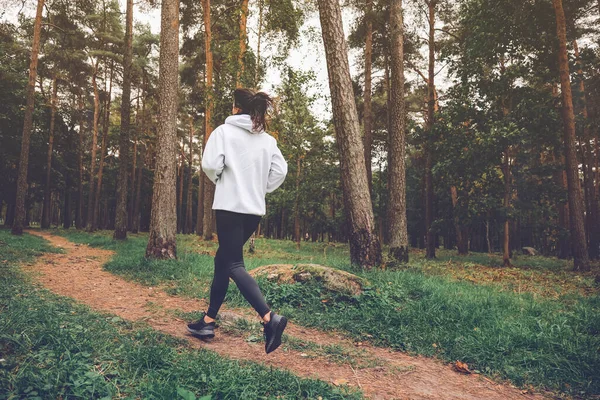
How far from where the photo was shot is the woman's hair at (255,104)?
11.1 feet

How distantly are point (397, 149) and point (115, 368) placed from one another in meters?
10.0

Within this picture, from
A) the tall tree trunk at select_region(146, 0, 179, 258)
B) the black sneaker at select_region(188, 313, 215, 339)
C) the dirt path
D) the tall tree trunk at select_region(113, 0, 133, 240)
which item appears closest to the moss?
the dirt path

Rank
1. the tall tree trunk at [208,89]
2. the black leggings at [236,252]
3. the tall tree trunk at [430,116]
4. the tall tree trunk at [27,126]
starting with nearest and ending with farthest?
the black leggings at [236,252], the tall tree trunk at [208,89], the tall tree trunk at [430,116], the tall tree trunk at [27,126]

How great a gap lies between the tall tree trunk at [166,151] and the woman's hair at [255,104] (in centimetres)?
551

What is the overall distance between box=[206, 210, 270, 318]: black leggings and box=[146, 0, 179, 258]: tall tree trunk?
5.49 metres

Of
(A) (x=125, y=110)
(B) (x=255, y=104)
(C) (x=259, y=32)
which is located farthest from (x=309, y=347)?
(A) (x=125, y=110)

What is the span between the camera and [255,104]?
11.2ft

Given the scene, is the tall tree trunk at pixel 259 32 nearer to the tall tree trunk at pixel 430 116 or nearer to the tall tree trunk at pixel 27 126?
the tall tree trunk at pixel 430 116

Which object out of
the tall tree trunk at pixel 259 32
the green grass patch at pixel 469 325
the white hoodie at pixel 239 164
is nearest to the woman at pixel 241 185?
the white hoodie at pixel 239 164

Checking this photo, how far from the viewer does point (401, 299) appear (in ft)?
17.1

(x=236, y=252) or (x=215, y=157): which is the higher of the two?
(x=215, y=157)

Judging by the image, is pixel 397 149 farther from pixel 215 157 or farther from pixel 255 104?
pixel 215 157

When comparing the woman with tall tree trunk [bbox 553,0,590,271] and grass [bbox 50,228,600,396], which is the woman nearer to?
grass [bbox 50,228,600,396]

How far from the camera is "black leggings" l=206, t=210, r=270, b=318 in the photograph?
3.06 m
